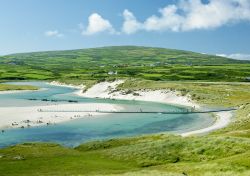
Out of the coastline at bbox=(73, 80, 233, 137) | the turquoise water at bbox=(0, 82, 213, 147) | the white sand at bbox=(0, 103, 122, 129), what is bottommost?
the turquoise water at bbox=(0, 82, 213, 147)

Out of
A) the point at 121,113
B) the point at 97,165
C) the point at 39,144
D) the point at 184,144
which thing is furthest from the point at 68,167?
the point at 121,113

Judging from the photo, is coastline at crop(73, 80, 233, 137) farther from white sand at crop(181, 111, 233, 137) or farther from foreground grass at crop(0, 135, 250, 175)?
foreground grass at crop(0, 135, 250, 175)

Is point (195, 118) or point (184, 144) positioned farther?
point (195, 118)

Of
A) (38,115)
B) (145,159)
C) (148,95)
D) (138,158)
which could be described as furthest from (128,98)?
(145,159)

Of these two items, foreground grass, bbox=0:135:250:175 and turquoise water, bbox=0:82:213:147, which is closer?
foreground grass, bbox=0:135:250:175

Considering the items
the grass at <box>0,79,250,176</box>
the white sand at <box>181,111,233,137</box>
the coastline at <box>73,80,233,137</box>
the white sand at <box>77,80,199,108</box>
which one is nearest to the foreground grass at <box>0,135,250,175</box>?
the grass at <box>0,79,250,176</box>

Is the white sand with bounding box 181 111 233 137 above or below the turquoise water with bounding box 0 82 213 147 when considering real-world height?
above

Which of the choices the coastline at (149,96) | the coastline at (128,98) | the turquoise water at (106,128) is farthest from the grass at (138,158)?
the coastline at (149,96)

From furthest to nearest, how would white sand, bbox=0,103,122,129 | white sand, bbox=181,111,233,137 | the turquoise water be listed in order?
white sand, bbox=0,103,122,129 < white sand, bbox=181,111,233,137 < the turquoise water

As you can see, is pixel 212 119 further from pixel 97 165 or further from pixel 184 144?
pixel 97 165
